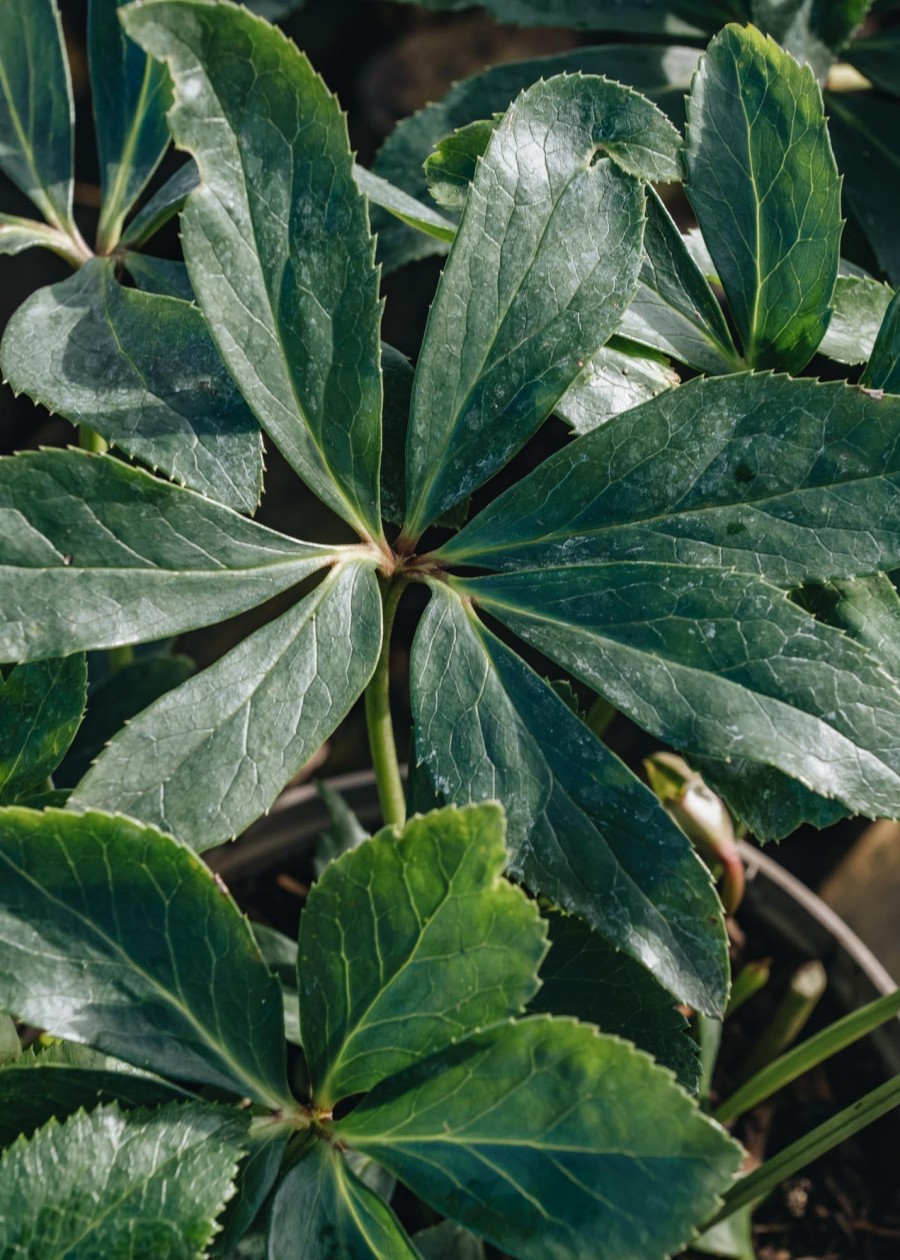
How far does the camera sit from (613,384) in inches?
26.2

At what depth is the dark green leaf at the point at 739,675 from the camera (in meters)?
0.54

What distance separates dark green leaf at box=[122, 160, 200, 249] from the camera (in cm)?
72

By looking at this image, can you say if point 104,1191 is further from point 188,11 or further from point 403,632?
point 403,632

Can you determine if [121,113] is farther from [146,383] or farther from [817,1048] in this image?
[817,1048]

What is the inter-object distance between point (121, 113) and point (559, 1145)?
0.75 metres

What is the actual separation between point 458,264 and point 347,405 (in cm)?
9

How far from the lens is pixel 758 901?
1069 millimetres

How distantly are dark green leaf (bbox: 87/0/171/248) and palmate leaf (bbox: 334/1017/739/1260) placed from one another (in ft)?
1.98

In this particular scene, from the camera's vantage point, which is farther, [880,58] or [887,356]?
[880,58]

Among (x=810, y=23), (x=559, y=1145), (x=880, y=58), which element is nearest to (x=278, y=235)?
(x=559, y=1145)

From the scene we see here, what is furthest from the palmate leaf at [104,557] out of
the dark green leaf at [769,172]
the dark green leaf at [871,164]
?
the dark green leaf at [871,164]

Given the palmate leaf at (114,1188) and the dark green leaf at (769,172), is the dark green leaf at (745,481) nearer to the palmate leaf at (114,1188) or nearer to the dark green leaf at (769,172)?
the dark green leaf at (769,172)

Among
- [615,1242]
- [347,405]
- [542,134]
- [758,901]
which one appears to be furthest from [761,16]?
[615,1242]

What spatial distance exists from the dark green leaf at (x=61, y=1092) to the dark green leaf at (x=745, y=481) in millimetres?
326
